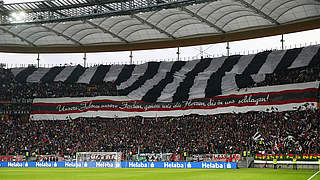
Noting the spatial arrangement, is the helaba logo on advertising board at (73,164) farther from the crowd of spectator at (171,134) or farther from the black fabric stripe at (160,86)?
the black fabric stripe at (160,86)

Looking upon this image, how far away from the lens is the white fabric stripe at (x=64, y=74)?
60.5 m

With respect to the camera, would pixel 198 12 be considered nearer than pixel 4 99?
Yes

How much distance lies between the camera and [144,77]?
188ft

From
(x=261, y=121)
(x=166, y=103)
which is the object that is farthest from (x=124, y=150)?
(x=261, y=121)

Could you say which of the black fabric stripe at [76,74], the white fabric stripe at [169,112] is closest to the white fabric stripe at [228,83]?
the white fabric stripe at [169,112]

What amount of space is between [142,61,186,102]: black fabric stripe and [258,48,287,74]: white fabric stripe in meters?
12.4

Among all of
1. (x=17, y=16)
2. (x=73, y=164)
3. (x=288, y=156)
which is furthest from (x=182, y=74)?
(x=17, y=16)

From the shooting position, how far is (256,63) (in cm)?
5066

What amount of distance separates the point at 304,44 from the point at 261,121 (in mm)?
12072

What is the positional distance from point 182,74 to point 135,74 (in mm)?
7130

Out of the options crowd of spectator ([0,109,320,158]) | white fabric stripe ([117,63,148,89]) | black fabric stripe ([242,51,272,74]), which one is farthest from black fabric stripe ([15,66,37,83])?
black fabric stripe ([242,51,272,74])

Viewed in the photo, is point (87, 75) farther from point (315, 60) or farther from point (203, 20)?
point (315, 60)

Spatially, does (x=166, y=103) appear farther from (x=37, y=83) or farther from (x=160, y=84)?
(x=37, y=83)

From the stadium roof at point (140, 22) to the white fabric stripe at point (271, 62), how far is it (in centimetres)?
343
